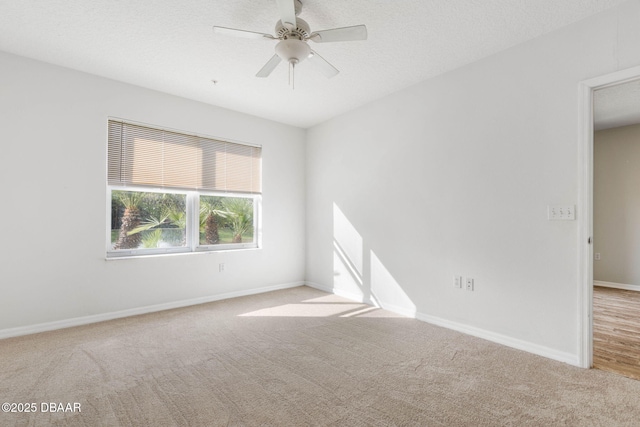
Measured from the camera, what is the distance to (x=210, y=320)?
3.33 m

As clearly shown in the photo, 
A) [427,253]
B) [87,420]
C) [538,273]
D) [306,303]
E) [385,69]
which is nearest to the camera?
[87,420]

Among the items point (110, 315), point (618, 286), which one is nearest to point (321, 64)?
point (110, 315)

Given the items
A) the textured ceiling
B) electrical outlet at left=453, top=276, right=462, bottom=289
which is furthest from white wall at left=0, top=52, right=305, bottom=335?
electrical outlet at left=453, top=276, right=462, bottom=289

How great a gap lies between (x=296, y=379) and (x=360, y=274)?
2187mm

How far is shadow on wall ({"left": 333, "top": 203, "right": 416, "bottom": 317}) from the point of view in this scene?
3.67 m

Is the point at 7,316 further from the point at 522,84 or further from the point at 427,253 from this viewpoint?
the point at 522,84

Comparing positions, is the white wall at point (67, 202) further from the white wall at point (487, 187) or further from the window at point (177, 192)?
the white wall at point (487, 187)

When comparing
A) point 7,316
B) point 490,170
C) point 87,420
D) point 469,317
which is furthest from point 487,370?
point 7,316

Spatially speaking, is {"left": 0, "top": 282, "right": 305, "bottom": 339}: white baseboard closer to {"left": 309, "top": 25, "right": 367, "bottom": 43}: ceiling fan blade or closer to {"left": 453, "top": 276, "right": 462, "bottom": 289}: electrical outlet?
{"left": 453, "top": 276, "right": 462, "bottom": 289}: electrical outlet

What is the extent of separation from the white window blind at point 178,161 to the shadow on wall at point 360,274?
4.88 ft

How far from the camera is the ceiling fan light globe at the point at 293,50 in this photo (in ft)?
7.16

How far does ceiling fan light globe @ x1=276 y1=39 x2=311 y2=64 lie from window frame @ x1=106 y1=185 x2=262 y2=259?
7.94ft

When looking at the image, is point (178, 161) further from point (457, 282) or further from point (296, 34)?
point (457, 282)

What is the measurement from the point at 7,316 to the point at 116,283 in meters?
0.87
